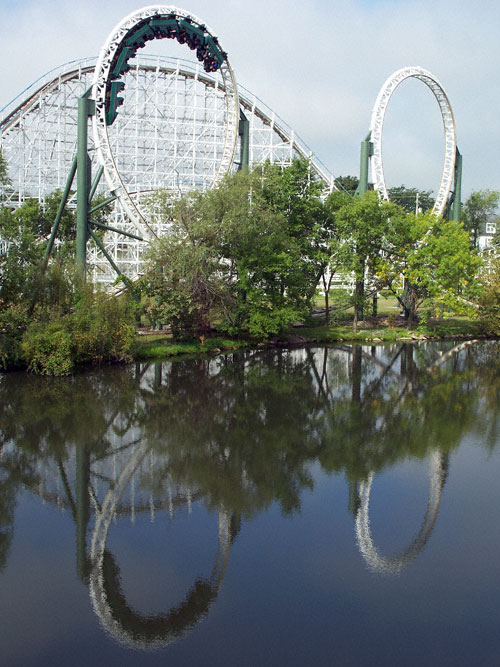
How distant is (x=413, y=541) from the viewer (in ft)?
19.0

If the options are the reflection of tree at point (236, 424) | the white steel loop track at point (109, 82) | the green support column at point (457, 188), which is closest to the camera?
the reflection of tree at point (236, 424)

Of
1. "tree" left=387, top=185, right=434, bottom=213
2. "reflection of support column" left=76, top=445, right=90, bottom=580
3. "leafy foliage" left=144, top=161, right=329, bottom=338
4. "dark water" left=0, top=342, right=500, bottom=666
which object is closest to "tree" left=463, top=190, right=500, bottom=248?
"tree" left=387, top=185, right=434, bottom=213

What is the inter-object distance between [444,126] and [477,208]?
15724mm

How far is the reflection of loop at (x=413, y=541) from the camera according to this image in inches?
211

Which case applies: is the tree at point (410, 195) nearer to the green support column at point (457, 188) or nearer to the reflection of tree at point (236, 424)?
the green support column at point (457, 188)

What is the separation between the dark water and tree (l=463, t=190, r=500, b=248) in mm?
32491

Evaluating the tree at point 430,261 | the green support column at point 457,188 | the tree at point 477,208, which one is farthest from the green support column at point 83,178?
the tree at point 477,208

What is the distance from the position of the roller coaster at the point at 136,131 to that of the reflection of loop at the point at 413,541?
10929 millimetres

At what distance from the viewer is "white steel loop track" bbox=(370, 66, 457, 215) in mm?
23828

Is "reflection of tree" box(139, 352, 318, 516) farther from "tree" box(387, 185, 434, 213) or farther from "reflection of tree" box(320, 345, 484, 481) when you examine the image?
"tree" box(387, 185, 434, 213)

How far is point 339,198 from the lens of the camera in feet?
74.7

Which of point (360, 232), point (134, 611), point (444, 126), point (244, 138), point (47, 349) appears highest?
point (444, 126)

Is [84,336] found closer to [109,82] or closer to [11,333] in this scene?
[11,333]

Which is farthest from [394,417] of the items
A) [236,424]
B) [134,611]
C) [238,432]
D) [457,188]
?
[457,188]
